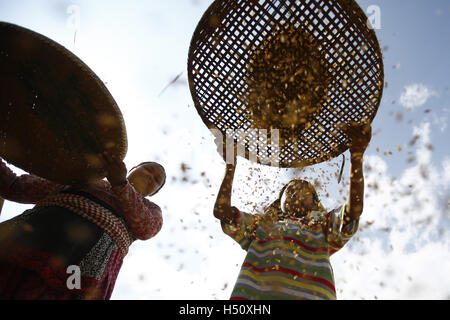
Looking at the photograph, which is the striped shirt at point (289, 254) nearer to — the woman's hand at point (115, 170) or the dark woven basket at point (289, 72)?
the dark woven basket at point (289, 72)

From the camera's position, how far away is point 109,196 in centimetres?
180

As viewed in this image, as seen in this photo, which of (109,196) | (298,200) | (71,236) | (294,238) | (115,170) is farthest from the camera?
(298,200)

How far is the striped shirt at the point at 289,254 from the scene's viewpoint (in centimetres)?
165

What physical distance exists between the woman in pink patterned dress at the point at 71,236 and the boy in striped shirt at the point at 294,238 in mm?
605

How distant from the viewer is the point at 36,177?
2.05 metres

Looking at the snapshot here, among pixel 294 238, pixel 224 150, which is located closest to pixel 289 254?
pixel 294 238

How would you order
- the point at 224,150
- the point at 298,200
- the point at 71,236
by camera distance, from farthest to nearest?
the point at 298,200
the point at 224,150
the point at 71,236

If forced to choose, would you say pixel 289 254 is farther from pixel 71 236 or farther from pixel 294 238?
pixel 71 236

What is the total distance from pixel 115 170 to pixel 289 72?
3.77 feet

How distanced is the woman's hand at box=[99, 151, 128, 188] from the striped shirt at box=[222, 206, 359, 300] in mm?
784

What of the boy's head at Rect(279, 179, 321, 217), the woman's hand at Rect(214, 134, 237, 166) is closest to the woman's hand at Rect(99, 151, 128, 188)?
the woman's hand at Rect(214, 134, 237, 166)
